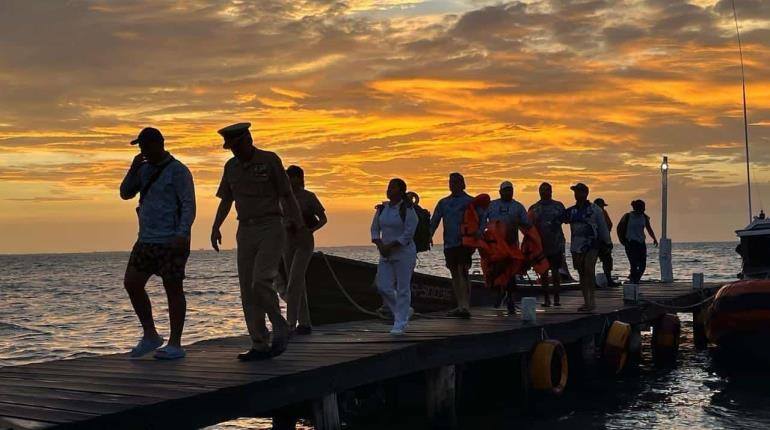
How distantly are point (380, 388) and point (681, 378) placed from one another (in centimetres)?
584

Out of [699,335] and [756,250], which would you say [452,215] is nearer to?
[756,250]

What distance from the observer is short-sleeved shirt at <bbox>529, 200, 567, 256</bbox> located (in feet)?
52.5

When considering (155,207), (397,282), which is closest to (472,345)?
(397,282)

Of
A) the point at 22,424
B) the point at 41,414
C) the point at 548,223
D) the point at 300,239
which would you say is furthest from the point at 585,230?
the point at 22,424

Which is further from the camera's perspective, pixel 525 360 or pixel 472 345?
pixel 525 360

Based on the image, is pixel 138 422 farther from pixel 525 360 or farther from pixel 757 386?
pixel 757 386

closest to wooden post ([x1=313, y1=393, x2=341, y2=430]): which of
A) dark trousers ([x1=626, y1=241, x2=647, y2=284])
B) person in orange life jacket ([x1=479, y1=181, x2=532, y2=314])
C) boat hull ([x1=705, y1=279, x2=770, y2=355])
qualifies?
person in orange life jacket ([x1=479, y1=181, x2=532, y2=314])

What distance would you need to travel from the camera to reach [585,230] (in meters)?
14.6

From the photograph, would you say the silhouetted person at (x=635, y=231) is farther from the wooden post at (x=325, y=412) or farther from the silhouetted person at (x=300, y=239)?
the wooden post at (x=325, y=412)

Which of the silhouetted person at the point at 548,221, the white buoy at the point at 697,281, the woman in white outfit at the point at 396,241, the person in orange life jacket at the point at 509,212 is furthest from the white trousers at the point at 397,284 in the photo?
the white buoy at the point at 697,281

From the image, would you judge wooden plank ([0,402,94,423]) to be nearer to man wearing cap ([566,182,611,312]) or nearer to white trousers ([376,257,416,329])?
white trousers ([376,257,416,329])

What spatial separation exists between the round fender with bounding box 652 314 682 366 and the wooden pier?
3.77 m

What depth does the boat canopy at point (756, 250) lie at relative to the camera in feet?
59.4

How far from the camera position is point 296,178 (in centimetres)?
1152
